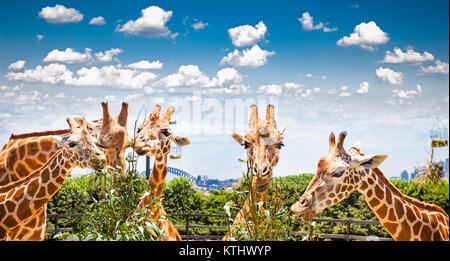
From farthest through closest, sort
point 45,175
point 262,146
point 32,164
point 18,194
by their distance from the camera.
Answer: point 32,164 < point 262,146 < point 45,175 < point 18,194

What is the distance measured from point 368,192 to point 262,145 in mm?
1207

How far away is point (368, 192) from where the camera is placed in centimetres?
471

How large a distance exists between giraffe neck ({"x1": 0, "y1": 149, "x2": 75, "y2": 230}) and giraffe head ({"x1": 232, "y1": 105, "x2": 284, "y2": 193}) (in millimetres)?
1911

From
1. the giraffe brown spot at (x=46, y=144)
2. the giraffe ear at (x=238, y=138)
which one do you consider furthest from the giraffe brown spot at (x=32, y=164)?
the giraffe ear at (x=238, y=138)

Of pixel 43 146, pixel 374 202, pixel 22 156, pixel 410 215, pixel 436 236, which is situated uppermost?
pixel 43 146

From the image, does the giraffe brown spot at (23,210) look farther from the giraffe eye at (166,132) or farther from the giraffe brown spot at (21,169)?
the giraffe eye at (166,132)

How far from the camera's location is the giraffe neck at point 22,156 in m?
5.81

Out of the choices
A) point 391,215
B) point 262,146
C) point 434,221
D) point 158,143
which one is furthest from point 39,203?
point 434,221

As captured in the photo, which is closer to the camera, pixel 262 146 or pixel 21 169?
pixel 262 146

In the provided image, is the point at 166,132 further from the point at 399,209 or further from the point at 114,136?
the point at 399,209
